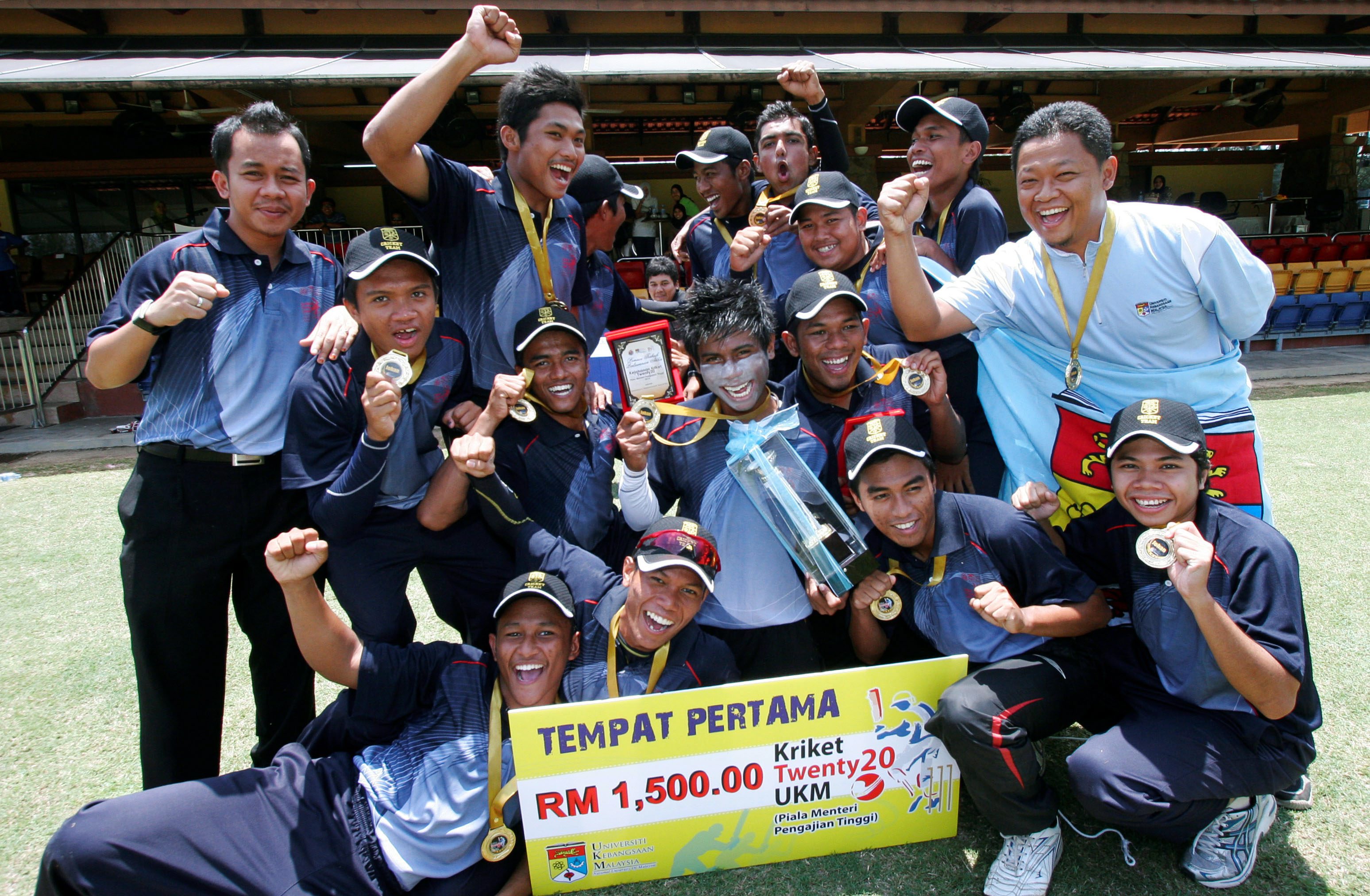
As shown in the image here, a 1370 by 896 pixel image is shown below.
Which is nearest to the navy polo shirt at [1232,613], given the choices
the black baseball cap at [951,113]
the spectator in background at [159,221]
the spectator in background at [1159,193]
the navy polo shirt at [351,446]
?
the black baseball cap at [951,113]

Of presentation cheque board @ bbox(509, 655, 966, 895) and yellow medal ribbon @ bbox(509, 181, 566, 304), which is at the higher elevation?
yellow medal ribbon @ bbox(509, 181, 566, 304)

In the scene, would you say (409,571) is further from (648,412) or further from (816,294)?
(816,294)

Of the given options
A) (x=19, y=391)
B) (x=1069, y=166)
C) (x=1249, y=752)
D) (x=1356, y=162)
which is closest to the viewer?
(x=1249, y=752)

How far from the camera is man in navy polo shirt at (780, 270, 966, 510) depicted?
3.05 metres

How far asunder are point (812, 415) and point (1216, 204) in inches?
816

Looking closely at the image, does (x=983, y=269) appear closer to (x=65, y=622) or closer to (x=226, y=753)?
(x=226, y=753)

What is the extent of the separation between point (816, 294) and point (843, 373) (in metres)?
0.32

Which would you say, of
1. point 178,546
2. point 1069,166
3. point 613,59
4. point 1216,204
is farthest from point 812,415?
point 1216,204

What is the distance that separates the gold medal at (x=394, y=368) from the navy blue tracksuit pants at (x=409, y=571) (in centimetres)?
56

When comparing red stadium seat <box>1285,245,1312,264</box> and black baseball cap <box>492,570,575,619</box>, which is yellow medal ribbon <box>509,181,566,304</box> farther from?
red stadium seat <box>1285,245,1312,264</box>

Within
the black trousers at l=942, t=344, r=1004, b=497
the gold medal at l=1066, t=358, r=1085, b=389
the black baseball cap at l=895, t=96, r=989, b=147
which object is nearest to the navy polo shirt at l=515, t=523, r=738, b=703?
the black trousers at l=942, t=344, r=1004, b=497

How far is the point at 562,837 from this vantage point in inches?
96.9

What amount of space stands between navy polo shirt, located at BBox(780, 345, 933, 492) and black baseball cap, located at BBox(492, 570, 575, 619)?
1.09 m

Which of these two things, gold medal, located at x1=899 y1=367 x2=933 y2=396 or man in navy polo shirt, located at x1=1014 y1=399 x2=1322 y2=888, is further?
gold medal, located at x1=899 y1=367 x2=933 y2=396
